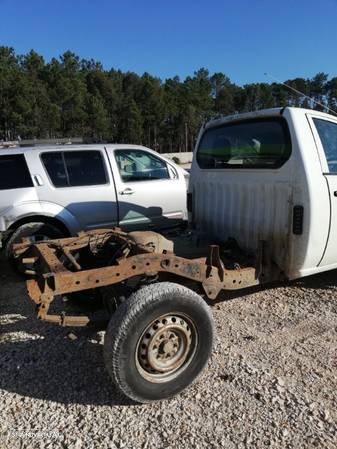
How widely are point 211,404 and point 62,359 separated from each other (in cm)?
136

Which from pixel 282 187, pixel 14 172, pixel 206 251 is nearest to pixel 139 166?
pixel 14 172

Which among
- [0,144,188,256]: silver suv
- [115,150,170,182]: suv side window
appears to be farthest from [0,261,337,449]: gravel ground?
[115,150,170,182]: suv side window

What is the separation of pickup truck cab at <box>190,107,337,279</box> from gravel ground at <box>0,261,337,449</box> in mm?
706

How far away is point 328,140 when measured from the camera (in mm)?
4266

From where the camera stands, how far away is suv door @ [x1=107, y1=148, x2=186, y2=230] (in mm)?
6473

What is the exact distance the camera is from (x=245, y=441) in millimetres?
2695

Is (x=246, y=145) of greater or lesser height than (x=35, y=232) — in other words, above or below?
above

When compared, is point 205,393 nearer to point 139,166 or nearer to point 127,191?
point 127,191

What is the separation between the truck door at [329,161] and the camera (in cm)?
407

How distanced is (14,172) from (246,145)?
126 inches

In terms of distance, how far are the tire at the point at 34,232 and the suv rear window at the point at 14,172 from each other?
0.57m

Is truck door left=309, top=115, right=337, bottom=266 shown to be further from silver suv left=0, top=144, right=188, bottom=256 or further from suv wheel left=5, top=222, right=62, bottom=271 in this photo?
suv wheel left=5, top=222, right=62, bottom=271

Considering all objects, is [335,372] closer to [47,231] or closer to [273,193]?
[273,193]

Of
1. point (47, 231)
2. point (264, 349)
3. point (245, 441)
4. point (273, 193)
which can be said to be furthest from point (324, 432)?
point (47, 231)
